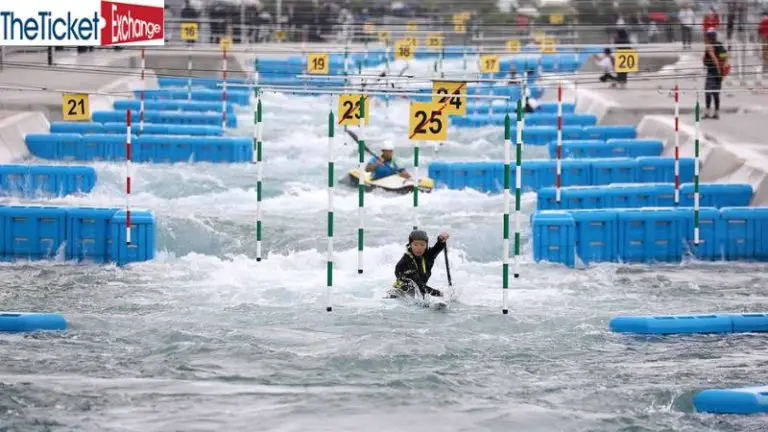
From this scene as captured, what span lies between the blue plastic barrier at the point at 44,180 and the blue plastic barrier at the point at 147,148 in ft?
11.6

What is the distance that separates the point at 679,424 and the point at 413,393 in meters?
2.01

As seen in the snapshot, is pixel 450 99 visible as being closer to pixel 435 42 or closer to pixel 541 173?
pixel 541 173

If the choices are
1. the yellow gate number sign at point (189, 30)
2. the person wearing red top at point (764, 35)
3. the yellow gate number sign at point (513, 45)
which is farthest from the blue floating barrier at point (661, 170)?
the yellow gate number sign at point (189, 30)

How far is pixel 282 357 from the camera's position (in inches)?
517

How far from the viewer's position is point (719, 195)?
66.7 feet

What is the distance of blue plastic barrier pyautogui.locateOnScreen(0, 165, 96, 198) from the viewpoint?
2100 centimetres

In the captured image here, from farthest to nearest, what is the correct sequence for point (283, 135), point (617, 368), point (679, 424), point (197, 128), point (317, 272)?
point (283, 135) → point (197, 128) → point (317, 272) → point (617, 368) → point (679, 424)

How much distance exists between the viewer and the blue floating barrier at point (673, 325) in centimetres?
1407

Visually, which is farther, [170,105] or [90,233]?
[170,105]

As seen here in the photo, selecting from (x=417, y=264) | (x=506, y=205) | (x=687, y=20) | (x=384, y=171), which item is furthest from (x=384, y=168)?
(x=687, y=20)

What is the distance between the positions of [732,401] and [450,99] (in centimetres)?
488

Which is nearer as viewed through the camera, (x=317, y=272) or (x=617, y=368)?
(x=617, y=368)

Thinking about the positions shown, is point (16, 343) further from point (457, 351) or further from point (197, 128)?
point (197, 128)

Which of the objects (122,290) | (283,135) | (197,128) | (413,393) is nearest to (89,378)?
(413,393)
